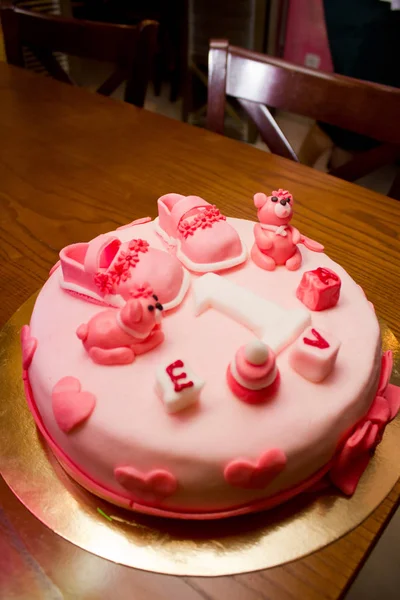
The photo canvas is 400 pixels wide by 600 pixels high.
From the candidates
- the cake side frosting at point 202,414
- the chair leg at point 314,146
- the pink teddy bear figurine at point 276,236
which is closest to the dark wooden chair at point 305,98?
the pink teddy bear figurine at point 276,236

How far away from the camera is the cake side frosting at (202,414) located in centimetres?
75

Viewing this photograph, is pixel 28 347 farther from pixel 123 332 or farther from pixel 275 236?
pixel 275 236

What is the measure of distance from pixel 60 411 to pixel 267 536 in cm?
34

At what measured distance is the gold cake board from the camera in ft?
2.54

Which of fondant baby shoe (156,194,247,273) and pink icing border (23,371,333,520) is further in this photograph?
fondant baby shoe (156,194,247,273)

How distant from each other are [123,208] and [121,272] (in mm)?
682

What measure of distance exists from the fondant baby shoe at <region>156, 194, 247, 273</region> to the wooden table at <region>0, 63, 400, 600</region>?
40 cm

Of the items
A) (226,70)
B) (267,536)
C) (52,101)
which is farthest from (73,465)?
(52,101)

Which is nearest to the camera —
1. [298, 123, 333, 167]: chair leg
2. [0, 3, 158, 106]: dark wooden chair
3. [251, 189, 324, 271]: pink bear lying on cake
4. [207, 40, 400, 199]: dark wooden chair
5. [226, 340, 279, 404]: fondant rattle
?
[226, 340, 279, 404]: fondant rattle

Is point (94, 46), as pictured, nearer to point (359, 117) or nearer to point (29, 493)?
point (359, 117)

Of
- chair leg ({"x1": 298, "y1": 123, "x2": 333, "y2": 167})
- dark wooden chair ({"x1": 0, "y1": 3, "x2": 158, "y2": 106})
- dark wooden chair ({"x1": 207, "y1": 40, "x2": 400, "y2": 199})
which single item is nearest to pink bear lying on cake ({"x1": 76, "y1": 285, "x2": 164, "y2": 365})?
dark wooden chair ({"x1": 207, "y1": 40, "x2": 400, "y2": 199})

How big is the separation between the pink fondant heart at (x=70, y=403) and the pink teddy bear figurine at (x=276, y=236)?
0.38m

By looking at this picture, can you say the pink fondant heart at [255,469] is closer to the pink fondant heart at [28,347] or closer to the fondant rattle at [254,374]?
the fondant rattle at [254,374]

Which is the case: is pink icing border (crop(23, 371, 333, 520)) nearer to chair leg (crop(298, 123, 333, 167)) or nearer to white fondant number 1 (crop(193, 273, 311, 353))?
white fondant number 1 (crop(193, 273, 311, 353))
